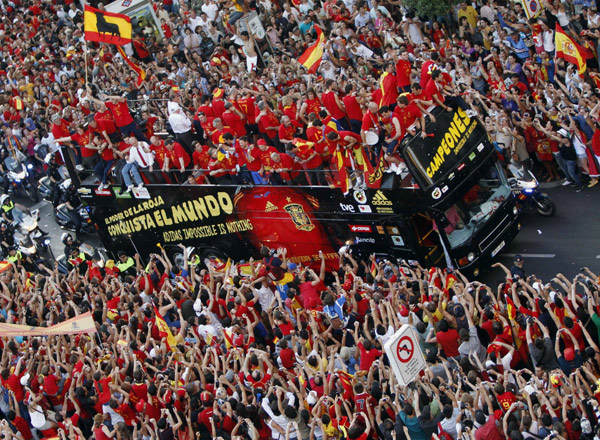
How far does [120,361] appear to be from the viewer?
16828 millimetres

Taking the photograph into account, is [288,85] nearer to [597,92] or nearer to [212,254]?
[212,254]

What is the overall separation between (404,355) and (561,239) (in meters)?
7.17

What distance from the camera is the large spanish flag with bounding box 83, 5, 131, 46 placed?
23.0 meters

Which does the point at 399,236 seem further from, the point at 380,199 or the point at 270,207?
the point at 270,207

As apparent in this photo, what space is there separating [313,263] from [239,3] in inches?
415

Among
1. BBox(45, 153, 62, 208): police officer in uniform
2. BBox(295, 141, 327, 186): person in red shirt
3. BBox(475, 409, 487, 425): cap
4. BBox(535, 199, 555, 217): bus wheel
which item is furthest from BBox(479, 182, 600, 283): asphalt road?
BBox(45, 153, 62, 208): police officer in uniform

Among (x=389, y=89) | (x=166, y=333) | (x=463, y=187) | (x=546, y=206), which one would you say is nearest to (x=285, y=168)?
(x=389, y=89)

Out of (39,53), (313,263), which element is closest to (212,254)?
(313,263)

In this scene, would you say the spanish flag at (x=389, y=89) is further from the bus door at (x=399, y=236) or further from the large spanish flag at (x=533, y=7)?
the large spanish flag at (x=533, y=7)

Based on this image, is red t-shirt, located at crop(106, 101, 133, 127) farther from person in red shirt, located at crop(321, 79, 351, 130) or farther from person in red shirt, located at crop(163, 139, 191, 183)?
person in red shirt, located at crop(321, 79, 351, 130)

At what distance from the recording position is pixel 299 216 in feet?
61.8

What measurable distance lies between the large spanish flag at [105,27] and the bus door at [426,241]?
9.47m

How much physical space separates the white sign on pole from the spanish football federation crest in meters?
6.37

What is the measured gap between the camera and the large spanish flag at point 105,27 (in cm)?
2303
